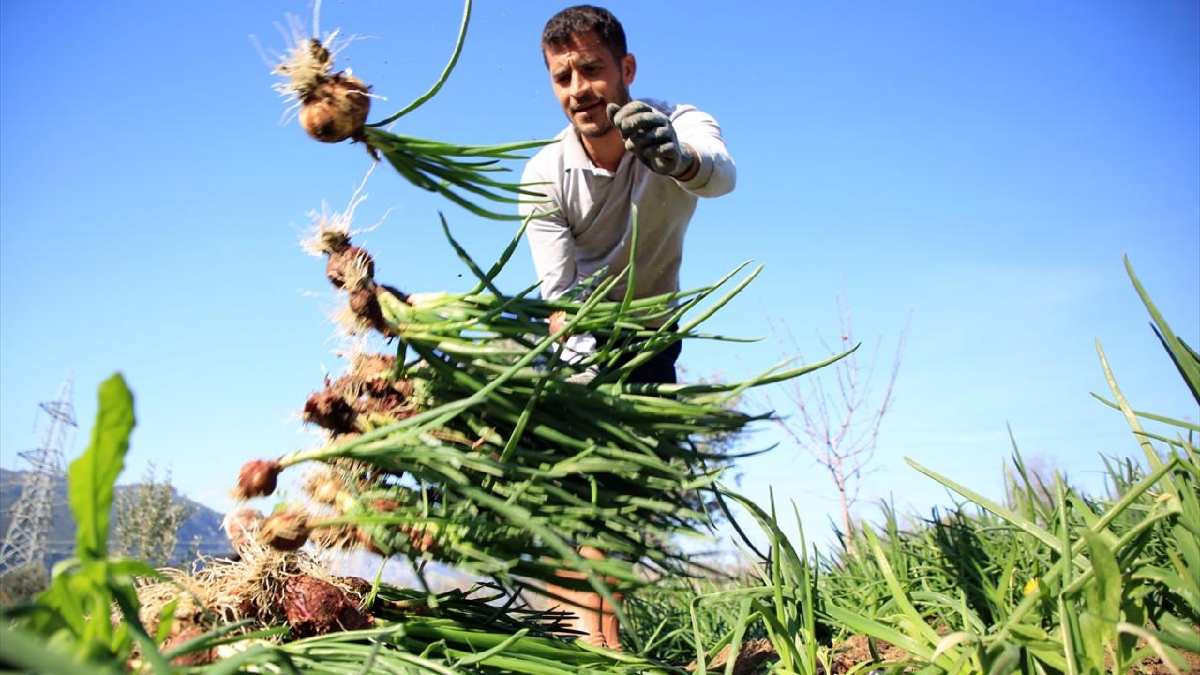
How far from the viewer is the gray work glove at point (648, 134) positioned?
6.12ft

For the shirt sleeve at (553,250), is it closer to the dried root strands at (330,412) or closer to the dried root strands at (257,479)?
the dried root strands at (330,412)

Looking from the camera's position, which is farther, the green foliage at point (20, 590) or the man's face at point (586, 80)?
the man's face at point (586, 80)

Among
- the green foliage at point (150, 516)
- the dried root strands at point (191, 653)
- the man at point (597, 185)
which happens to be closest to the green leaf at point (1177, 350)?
the dried root strands at point (191, 653)

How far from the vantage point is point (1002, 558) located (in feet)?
7.15

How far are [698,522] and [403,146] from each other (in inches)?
31.7

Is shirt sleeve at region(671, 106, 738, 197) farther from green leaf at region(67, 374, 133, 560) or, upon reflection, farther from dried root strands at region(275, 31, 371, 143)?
green leaf at region(67, 374, 133, 560)

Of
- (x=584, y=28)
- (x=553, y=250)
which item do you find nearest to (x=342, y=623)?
(x=553, y=250)

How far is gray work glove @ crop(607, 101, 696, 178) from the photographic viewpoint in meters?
1.86

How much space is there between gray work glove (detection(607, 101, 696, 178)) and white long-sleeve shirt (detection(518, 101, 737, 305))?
1.85ft

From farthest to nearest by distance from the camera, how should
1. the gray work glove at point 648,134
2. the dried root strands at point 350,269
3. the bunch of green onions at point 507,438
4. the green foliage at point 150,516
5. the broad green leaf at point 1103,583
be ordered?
the green foliage at point 150,516 < the gray work glove at point 648,134 < the dried root strands at point 350,269 < the bunch of green onions at point 507,438 < the broad green leaf at point 1103,583

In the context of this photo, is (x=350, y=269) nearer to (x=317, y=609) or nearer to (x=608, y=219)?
(x=317, y=609)

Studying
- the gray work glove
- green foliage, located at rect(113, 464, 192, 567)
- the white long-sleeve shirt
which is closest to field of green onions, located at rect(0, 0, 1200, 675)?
the gray work glove

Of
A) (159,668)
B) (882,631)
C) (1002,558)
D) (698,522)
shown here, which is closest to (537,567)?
(698,522)

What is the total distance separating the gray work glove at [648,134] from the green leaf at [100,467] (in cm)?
125
